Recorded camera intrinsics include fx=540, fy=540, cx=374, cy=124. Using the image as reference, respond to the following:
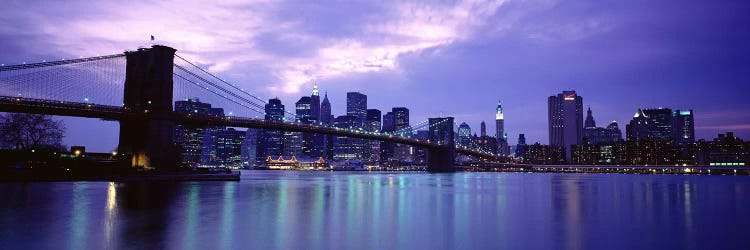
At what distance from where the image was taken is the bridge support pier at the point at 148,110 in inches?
1842

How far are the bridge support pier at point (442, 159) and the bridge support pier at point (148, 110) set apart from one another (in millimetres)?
69778

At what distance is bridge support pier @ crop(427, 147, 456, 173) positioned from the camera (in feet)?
365

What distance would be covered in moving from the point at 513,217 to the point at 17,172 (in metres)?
38.3

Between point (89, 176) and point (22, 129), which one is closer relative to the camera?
point (89, 176)

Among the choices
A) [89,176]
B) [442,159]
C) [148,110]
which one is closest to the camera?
[89,176]

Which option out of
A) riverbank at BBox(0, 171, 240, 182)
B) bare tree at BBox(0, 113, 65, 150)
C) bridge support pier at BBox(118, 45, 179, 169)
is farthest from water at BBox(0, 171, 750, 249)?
bare tree at BBox(0, 113, 65, 150)

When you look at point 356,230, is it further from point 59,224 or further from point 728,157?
point 728,157

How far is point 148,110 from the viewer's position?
47.1 metres

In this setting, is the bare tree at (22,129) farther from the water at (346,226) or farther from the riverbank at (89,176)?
the water at (346,226)

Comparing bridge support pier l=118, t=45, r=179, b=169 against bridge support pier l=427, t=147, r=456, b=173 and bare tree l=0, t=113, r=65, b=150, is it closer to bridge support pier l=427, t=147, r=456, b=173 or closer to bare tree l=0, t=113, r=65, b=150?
bare tree l=0, t=113, r=65, b=150

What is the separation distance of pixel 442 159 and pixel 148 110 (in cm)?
7479

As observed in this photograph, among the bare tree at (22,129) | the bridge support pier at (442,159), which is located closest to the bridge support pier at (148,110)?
the bare tree at (22,129)

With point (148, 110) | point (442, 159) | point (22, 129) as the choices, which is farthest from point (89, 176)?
point (442, 159)

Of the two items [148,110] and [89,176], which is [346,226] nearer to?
[89,176]
